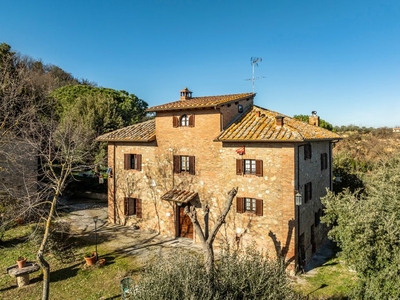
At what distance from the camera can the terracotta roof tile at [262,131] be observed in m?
13.2

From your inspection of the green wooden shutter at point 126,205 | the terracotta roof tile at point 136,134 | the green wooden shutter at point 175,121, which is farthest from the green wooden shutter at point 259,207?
the green wooden shutter at point 126,205

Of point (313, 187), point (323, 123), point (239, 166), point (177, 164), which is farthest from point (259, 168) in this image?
point (323, 123)

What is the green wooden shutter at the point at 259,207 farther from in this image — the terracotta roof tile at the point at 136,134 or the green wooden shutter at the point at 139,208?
the green wooden shutter at the point at 139,208

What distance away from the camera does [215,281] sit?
729 centimetres

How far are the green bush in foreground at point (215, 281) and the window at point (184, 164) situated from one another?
868 centimetres

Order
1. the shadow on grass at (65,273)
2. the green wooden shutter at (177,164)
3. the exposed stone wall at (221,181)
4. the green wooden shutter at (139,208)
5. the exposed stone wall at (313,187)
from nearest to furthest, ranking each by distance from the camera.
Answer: the shadow on grass at (65,273)
the exposed stone wall at (221,181)
the exposed stone wall at (313,187)
the green wooden shutter at (177,164)
the green wooden shutter at (139,208)

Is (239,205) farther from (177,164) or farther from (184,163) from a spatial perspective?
(177,164)

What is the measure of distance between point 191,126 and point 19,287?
36.4 feet

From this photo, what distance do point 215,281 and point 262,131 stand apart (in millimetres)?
8634

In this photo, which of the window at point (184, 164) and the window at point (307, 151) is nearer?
the window at point (307, 151)

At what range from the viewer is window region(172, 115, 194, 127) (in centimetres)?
1620

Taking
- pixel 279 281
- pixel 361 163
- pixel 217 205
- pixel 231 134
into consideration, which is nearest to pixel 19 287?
pixel 217 205

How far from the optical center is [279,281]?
7.43 metres

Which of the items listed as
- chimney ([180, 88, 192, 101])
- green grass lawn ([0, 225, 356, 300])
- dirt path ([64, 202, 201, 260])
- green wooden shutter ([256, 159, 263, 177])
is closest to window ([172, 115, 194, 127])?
chimney ([180, 88, 192, 101])
